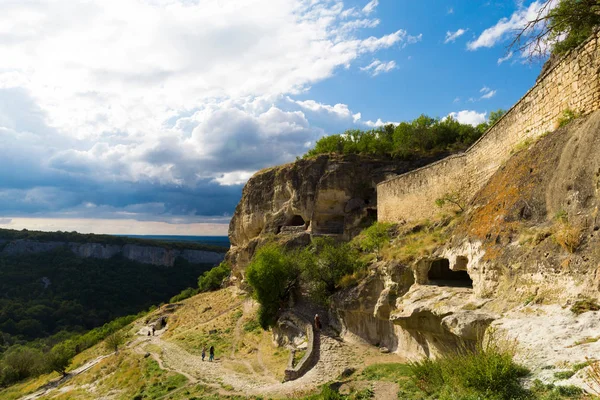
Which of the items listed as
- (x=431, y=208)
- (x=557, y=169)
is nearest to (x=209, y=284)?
(x=431, y=208)

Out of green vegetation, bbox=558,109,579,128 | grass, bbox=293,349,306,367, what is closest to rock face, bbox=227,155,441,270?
grass, bbox=293,349,306,367

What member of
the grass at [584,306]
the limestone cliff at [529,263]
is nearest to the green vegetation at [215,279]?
the limestone cliff at [529,263]

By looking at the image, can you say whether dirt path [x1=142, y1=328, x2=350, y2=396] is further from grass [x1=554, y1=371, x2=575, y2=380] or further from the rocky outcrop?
the rocky outcrop

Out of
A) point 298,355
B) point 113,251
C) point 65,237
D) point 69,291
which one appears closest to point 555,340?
point 298,355

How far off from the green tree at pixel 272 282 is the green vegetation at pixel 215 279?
23.5m

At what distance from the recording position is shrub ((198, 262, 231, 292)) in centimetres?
4358

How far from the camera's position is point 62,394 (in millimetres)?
21906

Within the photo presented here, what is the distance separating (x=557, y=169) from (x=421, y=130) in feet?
86.3

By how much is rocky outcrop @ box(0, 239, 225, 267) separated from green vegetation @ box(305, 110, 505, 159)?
68.5 metres

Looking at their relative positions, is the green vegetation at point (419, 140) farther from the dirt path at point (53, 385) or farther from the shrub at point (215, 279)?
the dirt path at point (53, 385)

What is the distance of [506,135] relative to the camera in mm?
11820

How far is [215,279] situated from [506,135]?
38.3 meters

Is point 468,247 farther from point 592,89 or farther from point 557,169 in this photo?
point 592,89

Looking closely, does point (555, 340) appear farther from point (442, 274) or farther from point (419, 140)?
point (419, 140)
